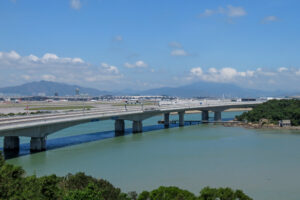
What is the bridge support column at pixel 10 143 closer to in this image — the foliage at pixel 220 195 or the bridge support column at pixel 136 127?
the bridge support column at pixel 136 127

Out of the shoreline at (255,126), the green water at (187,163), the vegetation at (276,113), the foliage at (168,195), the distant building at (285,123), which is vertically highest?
the vegetation at (276,113)

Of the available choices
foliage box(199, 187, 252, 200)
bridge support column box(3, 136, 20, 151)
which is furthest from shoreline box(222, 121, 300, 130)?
foliage box(199, 187, 252, 200)

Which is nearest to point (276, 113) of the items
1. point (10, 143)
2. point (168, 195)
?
point (10, 143)

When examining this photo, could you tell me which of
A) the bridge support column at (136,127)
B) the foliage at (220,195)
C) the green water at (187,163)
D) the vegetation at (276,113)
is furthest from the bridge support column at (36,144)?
the vegetation at (276,113)

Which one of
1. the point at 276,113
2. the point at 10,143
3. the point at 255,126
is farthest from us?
the point at 276,113

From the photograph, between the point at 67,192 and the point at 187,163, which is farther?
the point at 187,163

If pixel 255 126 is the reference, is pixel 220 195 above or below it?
above

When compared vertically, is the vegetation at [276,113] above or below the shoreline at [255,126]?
above

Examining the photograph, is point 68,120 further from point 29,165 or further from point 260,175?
point 260,175

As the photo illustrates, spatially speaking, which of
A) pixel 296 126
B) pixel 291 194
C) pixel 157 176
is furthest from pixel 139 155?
pixel 296 126

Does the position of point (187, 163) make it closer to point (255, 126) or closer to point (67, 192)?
point (67, 192)
